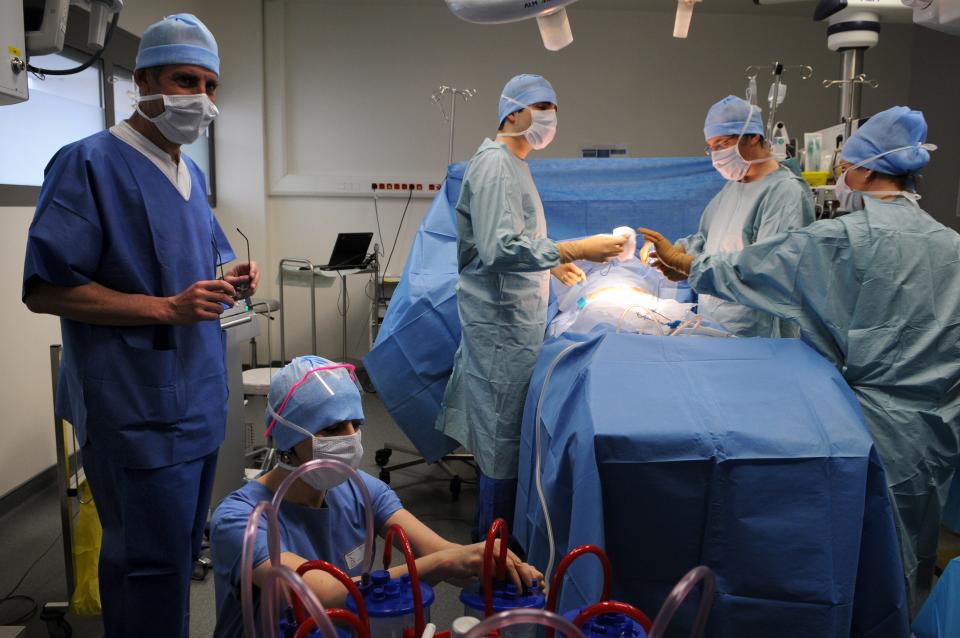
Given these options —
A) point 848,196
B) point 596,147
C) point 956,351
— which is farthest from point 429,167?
point 956,351

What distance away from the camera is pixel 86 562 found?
218 cm

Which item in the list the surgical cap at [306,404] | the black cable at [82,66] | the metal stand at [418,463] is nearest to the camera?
the surgical cap at [306,404]

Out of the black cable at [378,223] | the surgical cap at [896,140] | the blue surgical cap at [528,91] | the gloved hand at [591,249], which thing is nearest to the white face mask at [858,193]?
the surgical cap at [896,140]

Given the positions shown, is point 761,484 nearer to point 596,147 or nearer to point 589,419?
point 589,419

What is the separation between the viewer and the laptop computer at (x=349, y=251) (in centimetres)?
492

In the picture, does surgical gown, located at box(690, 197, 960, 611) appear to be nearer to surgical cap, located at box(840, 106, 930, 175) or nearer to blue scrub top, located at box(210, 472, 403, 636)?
surgical cap, located at box(840, 106, 930, 175)

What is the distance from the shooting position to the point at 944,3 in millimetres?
1774

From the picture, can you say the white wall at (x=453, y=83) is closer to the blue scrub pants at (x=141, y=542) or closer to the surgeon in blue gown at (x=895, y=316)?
the surgeon in blue gown at (x=895, y=316)

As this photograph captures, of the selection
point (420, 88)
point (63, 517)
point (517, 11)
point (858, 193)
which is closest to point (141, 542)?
point (63, 517)

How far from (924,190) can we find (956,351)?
4.12 m

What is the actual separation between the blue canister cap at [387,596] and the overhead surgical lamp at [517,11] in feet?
4.21

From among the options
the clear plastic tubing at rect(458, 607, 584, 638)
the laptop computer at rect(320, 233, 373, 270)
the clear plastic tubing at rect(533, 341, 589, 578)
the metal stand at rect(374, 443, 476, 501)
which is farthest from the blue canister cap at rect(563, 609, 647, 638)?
the laptop computer at rect(320, 233, 373, 270)

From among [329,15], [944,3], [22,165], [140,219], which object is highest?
[329,15]

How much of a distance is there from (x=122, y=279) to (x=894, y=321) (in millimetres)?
1740
